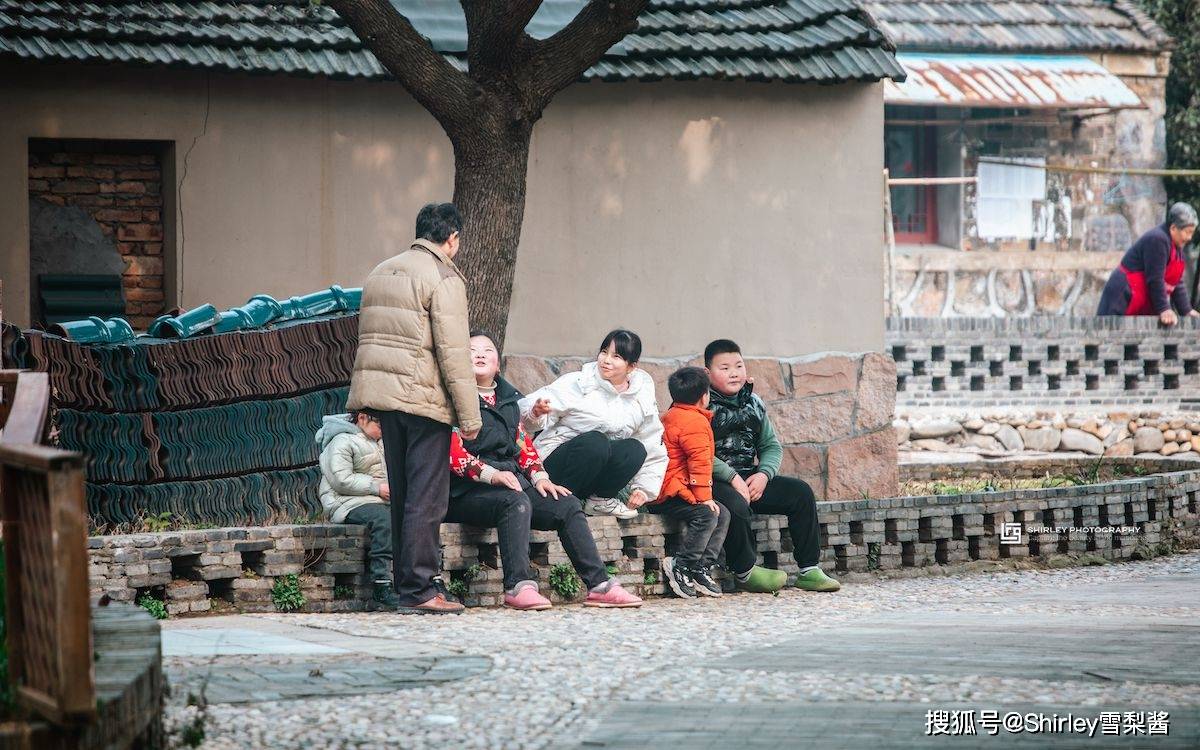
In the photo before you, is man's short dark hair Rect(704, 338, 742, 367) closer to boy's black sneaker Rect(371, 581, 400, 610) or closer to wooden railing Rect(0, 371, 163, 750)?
boy's black sneaker Rect(371, 581, 400, 610)

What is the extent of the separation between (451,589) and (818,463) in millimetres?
4612

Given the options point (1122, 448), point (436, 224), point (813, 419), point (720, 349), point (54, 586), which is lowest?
point (1122, 448)

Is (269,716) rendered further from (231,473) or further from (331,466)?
(231,473)

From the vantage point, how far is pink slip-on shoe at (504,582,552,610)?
866 centimetres

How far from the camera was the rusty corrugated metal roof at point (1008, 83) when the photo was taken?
21844 mm

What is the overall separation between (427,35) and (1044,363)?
7.48 meters

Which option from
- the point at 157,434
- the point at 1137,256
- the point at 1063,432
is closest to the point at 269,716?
the point at 157,434

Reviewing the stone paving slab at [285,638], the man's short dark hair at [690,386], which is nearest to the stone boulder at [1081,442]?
the man's short dark hair at [690,386]

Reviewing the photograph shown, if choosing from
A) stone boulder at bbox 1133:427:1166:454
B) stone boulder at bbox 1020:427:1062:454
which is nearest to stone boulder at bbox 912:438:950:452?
stone boulder at bbox 1020:427:1062:454

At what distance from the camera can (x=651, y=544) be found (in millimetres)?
9734

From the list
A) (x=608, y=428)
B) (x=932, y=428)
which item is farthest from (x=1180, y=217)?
(x=608, y=428)

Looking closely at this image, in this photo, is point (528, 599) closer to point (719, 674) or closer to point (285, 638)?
point (285, 638)

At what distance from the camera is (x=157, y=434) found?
9.41 m

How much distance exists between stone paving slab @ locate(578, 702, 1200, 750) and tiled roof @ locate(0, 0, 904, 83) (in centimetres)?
695
